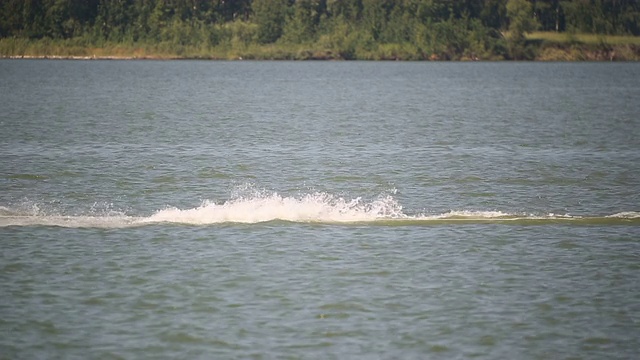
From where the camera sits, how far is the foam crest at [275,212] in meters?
28.7

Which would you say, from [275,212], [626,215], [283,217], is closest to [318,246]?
[283,217]

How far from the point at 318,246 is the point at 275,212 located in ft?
13.7

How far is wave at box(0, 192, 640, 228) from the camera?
28.2 meters

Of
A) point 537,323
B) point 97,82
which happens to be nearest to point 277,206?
point 537,323

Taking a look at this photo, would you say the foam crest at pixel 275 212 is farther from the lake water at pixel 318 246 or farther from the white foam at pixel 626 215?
the white foam at pixel 626 215

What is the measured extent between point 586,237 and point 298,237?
747 cm

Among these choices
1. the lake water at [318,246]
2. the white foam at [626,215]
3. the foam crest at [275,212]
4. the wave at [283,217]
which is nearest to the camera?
the lake water at [318,246]

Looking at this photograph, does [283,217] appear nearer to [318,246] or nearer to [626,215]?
[318,246]

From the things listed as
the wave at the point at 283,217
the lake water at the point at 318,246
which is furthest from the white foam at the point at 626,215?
the lake water at the point at 318,246

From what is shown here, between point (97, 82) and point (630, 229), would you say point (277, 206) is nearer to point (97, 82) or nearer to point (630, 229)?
point (630, 229)

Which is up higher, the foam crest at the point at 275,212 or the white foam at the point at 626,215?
the foam crest at the point at 275,212

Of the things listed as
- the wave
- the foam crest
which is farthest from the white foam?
the foam crest

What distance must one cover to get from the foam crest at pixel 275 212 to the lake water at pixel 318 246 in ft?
0.28

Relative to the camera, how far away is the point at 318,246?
995 inches
